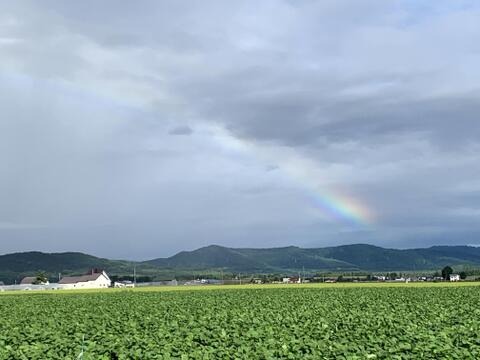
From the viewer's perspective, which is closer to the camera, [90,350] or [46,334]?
[90,350]

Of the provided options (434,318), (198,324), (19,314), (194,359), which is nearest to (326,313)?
(434,318)

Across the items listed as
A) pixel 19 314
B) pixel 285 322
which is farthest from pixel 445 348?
pixel 19 314

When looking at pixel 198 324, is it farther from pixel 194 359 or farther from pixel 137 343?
pixel 194 359

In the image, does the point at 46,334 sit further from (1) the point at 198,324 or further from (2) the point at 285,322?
(2) the point at 285,322

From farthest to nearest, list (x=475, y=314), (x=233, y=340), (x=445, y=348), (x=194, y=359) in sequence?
(x=475, y=314)
(x=233, y=340)
(x=445, y=348)
(x=194, y=359)

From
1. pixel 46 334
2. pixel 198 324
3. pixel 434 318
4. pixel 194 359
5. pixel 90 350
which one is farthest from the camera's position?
pixel 434 318

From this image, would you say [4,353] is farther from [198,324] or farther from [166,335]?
[198,324]

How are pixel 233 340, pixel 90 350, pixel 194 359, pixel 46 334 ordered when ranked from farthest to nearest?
pixel 46 334 → pixel 233 340 → pixel 90 350 → pixel 194 359

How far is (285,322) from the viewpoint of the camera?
2756 cm

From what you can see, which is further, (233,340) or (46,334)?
(46,334)

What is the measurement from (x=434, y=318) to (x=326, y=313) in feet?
22.0

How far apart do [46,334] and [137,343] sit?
5.38 m

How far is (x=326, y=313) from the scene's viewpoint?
33875 millimetres

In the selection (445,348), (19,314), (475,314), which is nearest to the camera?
(445,348)
